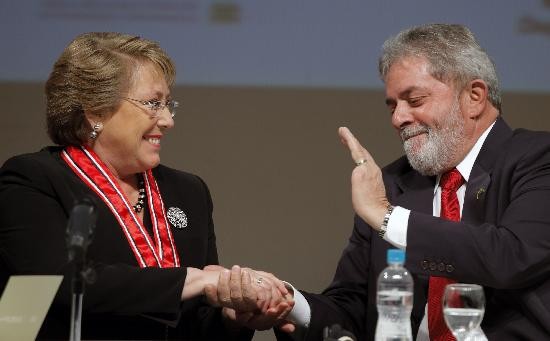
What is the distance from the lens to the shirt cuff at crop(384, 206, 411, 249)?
2953 millimetres

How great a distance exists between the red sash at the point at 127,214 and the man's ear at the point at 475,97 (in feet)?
3.62

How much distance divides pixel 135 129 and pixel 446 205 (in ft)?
3.51

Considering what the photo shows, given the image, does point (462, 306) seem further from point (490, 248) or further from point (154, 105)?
point (154, 105)

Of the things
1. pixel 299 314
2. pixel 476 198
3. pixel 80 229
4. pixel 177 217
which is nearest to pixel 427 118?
pixel 476 198

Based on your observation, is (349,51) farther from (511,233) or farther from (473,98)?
(511,233)

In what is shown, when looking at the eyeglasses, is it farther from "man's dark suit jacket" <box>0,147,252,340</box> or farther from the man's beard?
the man's beard

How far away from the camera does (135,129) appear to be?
3314mm

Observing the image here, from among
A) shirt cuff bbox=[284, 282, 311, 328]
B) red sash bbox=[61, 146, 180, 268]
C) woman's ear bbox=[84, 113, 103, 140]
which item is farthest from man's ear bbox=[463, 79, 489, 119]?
woman's ear bbox=[84, 113, 103, 140]

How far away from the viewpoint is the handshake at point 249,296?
Result: 3.06m

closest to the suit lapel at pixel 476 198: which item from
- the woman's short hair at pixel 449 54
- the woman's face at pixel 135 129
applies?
the woman's short hair at pixel 449 54

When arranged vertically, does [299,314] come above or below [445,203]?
below

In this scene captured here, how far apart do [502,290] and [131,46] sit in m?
1.46

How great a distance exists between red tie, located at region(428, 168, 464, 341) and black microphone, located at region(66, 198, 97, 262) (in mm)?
1349

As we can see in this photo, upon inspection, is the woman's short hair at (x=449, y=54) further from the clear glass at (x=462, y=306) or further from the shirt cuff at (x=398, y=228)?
the clear glass at (x=462, y=306)
